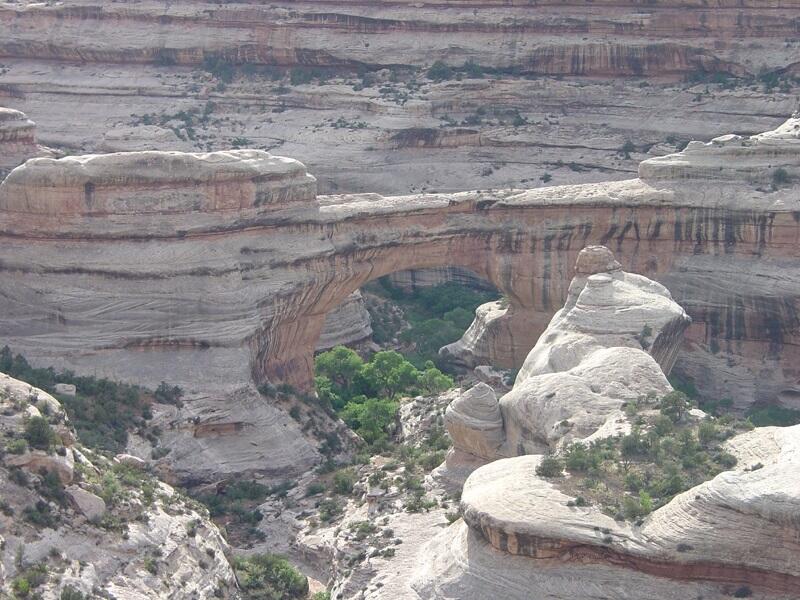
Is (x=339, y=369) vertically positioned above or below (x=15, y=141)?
below

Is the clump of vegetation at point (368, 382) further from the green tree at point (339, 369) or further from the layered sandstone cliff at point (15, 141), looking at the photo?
the layered sandstone cliff at point (15, 141)

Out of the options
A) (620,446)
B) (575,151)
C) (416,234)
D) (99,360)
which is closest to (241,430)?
(99,360)

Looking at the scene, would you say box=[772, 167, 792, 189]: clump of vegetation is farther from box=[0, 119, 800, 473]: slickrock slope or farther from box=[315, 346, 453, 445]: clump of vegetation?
box=[315, 346, 453, 445]: clump of vegetation

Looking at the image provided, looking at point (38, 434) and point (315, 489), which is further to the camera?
point (315, 489)

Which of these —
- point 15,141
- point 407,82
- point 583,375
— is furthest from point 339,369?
point 407,82

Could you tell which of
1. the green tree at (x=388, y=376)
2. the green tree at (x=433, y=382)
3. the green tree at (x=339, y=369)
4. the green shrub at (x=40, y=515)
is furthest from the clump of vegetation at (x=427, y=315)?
the green shrub at (x=40, y=515)

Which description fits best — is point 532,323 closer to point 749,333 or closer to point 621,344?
point 749,333

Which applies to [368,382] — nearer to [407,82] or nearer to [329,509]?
[329,509]
